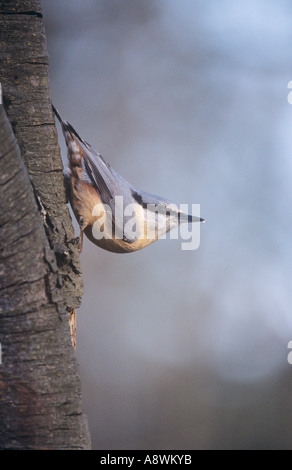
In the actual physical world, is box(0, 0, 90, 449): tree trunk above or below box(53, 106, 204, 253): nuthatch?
below

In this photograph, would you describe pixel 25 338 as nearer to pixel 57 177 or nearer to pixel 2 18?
pixel 57 177

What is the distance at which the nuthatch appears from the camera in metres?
1.06

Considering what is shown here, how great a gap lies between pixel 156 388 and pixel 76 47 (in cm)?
166

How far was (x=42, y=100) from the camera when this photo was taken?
32.8 inches

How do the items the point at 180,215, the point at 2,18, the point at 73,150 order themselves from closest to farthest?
the point at 2,18, the point at 73,150, the point at 180,215

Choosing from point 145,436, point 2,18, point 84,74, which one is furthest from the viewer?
point 84,74

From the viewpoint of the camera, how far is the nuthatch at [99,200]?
3.47ft

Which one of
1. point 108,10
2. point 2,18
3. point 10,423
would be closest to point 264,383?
point 10,423

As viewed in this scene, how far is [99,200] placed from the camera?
1092mm

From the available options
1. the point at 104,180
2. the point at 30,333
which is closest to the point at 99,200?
the point at 104,180
